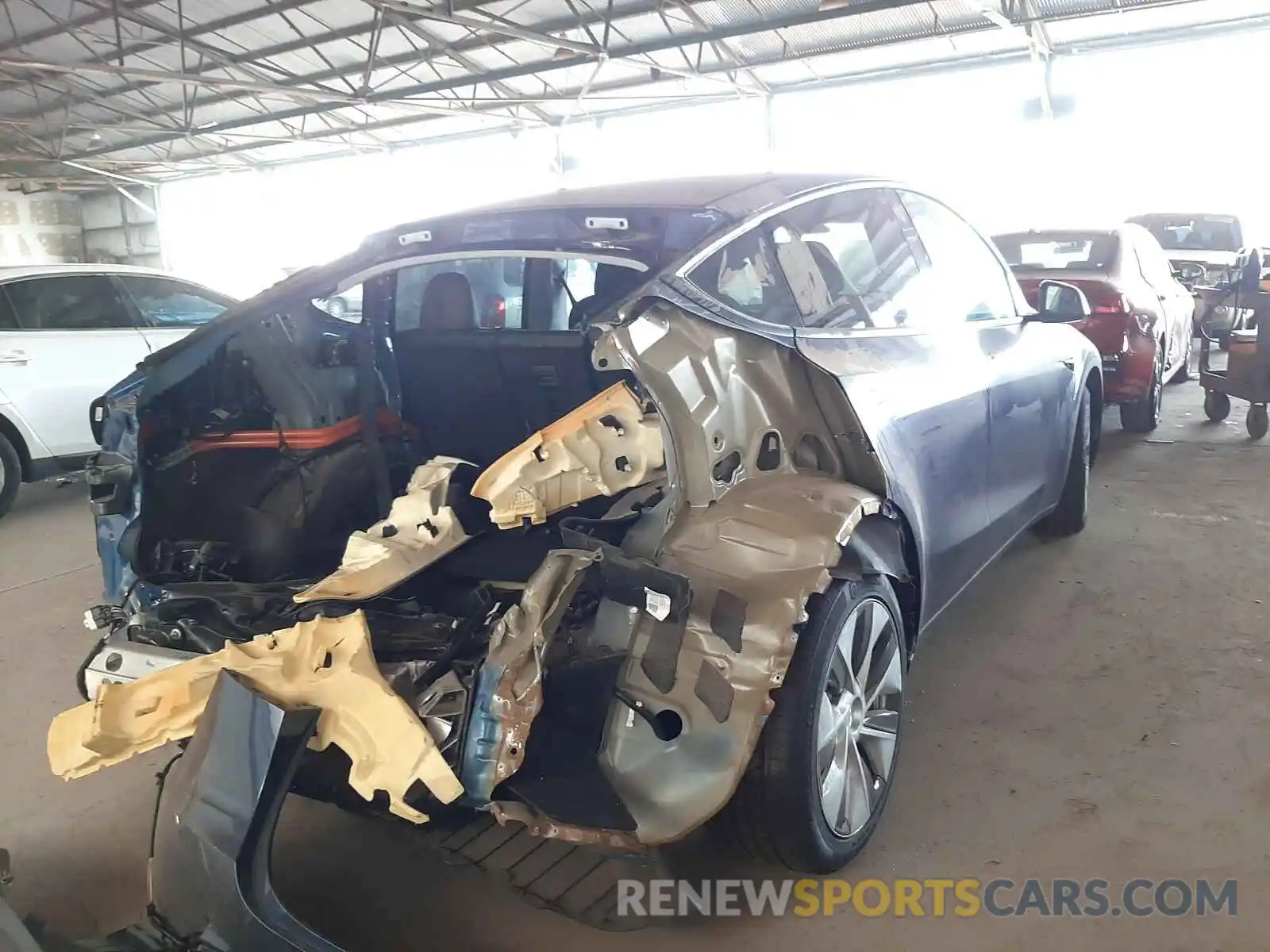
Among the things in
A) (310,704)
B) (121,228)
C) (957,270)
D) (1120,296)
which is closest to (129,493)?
(310,704)

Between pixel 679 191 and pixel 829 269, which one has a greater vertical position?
pixel 679 191

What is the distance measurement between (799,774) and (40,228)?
2661 centimetres

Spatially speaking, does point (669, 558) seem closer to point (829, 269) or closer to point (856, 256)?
point (829, 269)

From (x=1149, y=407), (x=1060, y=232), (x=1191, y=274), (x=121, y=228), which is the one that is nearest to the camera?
(x=1149, y=407)

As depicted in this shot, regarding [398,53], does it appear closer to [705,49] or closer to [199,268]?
[705,49]

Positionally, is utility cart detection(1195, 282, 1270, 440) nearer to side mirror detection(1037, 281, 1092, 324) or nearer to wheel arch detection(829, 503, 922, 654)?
side mirror detection(1037, 281, 1092, 324)

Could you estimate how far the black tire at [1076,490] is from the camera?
3.87 meters

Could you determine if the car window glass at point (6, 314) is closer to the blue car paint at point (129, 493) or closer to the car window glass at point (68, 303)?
the car window glass at point (68, 303)

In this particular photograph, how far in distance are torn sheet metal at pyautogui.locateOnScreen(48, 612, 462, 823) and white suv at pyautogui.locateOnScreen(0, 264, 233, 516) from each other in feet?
14.7

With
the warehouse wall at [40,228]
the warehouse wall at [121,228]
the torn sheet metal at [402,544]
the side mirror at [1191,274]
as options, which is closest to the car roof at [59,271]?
the torn sheet metal at [402,544]

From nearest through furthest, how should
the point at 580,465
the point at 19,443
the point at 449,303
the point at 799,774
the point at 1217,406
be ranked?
the point at 799,774, the point at 580,465, the point at 449,303, the point at 19,443, the point at 1217,406

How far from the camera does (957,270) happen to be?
3061 millimetres

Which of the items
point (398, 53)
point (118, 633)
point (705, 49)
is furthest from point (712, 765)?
point (398, 53)

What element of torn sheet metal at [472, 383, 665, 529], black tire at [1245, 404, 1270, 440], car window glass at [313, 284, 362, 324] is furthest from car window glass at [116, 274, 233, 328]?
Answer: black tire at [1245, 404, 1270, 440]
